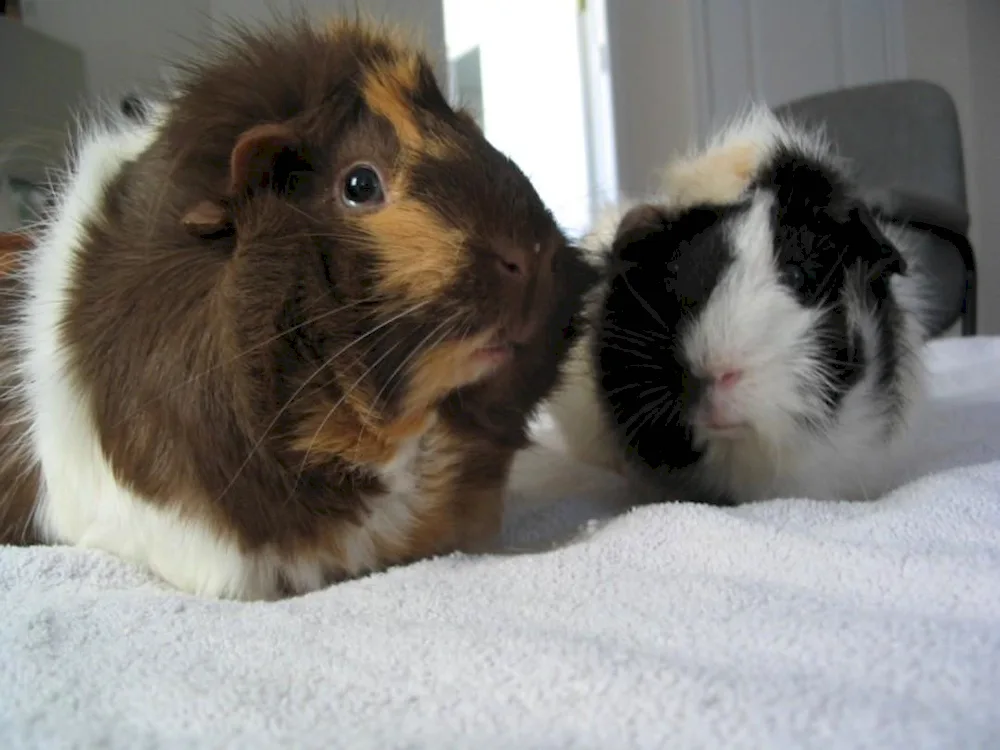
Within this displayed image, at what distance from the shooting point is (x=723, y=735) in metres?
0.42

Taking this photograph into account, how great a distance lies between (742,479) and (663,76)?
262 centimetres

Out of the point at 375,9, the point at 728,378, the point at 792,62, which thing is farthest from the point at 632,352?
the point at 792,62

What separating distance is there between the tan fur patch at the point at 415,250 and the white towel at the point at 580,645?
260 mm

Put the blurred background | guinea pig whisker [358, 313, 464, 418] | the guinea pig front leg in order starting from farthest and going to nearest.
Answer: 1. the blurred background
2. the guinea pig front leg
3. guinea pig whisker [358, 313, 464, 418]

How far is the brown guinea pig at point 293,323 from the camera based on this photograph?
643 mm

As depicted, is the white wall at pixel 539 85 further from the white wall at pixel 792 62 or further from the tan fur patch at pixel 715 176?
the tan fur patch at pixel 715 176

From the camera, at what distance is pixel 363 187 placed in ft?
2.21

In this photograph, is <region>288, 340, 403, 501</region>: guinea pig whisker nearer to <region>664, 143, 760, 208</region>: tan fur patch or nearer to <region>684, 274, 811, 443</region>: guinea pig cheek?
<region>684, 274, 811, 443</region>: guinea pig cheek

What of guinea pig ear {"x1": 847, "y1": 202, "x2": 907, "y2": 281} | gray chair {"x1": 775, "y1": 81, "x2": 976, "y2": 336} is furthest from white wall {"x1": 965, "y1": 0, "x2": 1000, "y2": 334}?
guinea pig ear {"x1": 847, "y1": 202, "x2": 907, "y2": 281}

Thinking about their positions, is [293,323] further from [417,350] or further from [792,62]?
[792,62]

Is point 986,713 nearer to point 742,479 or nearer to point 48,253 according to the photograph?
point 742,479

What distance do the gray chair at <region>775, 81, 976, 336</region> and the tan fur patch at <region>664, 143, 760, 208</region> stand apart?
136cm

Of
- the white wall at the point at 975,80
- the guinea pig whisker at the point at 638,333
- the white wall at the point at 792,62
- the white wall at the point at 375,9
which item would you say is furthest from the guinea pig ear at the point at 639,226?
the white wall at the point at 975,80

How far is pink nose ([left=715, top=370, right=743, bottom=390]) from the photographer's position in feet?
2.90
